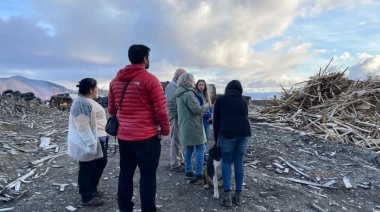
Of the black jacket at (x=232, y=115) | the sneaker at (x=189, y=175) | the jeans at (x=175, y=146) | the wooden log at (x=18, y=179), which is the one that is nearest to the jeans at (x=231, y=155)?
the black jacket at (x=232, y=115)

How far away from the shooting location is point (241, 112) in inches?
202

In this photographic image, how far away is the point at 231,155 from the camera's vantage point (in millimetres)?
5227

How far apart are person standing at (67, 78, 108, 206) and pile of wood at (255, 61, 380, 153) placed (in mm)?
8103

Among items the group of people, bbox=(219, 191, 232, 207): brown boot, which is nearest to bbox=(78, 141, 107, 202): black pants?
the group of people

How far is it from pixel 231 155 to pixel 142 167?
164 centimetres

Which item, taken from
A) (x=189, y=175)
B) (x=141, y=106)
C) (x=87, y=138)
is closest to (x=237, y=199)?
(x=189, y=175)

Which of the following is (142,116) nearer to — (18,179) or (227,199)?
(227,199)

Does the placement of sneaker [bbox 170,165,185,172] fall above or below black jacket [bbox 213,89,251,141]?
below

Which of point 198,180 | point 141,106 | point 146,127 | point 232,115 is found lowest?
point 198,180

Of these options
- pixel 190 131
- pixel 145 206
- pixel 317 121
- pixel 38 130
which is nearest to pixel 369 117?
pixel 317 121

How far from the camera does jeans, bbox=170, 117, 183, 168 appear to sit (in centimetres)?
674

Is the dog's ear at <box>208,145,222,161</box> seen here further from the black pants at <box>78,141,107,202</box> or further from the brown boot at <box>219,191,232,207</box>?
the black pants at <box>78,141,107,202</box>

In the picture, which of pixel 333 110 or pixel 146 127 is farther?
pixel 333 110

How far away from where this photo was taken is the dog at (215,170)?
5.40 metres
